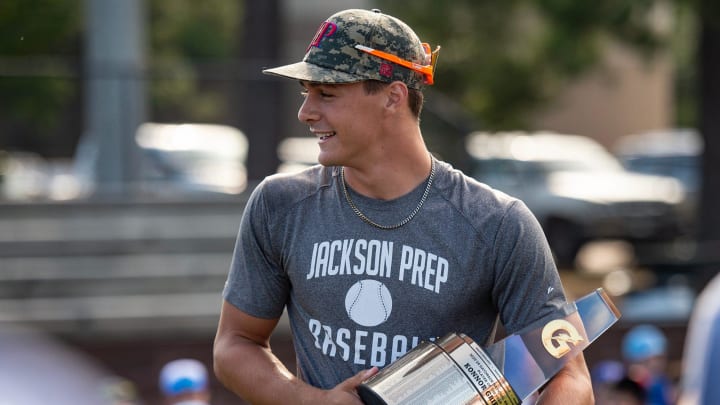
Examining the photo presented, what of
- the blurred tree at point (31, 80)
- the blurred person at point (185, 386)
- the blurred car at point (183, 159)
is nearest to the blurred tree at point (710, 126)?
the blurred car at point (183, 159)

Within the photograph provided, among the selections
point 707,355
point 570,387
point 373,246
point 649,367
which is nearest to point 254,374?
point 373,246

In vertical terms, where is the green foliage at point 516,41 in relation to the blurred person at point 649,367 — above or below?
above

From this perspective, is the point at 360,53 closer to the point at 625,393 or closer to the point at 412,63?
the point at 412,63

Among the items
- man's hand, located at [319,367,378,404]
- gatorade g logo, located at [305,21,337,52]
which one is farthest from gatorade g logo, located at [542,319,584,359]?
gatorade g logo, located at [305,21,337,52]

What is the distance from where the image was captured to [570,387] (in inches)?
116

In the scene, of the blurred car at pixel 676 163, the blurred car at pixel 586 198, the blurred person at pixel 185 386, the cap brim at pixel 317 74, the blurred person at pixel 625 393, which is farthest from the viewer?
the blurred car at pixel 676 163

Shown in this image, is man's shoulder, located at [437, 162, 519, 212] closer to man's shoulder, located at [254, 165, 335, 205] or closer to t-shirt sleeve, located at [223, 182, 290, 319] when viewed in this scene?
man's shoulder, located at [254, 165, 335, 205]

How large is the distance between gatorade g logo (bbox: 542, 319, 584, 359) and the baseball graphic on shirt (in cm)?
39

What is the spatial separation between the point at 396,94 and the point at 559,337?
732 millimetres

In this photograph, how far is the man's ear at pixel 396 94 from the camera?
302 cm

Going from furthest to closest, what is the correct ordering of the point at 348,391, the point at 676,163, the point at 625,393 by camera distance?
the point at 676,163 < the point at 625,393 < the point at 348,391

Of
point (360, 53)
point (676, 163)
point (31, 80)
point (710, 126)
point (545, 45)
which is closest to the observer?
point (360, 53)

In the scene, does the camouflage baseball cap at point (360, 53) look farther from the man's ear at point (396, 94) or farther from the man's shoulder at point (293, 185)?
the man's shoulder at point (293, 185)

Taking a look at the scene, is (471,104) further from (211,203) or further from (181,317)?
(181,317)
